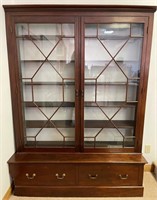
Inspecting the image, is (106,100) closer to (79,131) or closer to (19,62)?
(79,131)

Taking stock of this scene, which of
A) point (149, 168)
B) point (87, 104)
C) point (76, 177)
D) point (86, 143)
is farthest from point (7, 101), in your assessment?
point (149, 168)

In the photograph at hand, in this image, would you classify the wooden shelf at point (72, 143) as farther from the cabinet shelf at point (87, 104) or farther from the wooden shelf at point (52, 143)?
the cabinet shelf at point (87, 104)

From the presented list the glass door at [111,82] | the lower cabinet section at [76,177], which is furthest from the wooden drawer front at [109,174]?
the glass door at [111,82]

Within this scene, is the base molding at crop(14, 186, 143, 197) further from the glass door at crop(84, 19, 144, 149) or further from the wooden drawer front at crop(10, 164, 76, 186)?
the glass door at crop(84, 19, 144, 149)

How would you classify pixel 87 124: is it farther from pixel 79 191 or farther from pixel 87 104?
pixel 79 191

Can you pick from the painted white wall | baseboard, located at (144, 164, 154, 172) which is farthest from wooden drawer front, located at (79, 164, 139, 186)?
the painted white wall

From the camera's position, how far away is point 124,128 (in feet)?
6.83

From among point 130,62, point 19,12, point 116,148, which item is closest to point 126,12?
point 130,62

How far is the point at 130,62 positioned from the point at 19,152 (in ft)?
5.43

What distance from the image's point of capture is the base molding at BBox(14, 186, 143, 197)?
194cm

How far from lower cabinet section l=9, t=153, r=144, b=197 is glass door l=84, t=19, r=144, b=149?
0.87ft

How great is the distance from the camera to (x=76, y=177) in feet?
6.32

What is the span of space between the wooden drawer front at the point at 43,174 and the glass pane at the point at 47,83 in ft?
0.87

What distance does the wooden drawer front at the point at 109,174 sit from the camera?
190 cm
